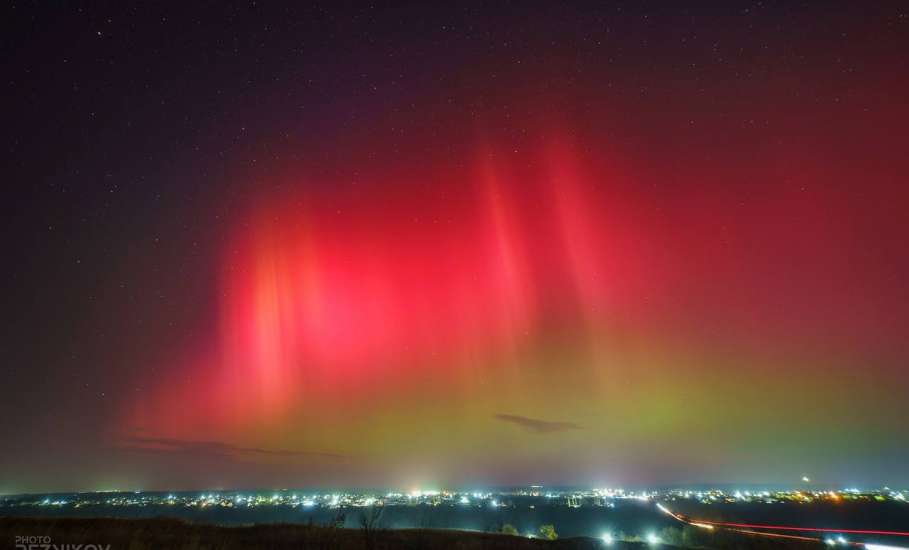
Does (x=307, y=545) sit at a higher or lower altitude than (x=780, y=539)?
higher

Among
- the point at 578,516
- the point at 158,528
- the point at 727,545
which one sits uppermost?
the point at 158,528

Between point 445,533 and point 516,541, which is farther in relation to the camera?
point 445,533

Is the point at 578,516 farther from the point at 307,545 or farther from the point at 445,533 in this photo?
the point at 307,545

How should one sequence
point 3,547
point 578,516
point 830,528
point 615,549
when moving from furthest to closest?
point 578,516 → point 830,528 → point 615,549 → point 3,547

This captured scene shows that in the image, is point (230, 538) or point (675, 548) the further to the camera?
point (675, 548)

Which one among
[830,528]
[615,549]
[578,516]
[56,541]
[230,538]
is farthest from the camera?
[578,516]

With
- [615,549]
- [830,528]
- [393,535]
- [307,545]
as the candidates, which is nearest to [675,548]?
[615,549]

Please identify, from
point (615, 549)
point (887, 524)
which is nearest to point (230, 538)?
point (615, 549)

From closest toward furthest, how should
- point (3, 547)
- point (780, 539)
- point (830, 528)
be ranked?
point (3, 547), point (780, 539), point (830, 528)

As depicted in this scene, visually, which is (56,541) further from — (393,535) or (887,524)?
(887,524)
